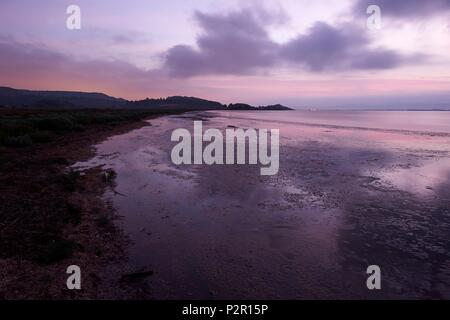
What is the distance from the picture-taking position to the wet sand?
579cm

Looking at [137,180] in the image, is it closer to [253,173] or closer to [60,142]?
[253,173]

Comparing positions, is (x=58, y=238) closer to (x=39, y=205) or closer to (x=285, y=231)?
(x=39, y=205)

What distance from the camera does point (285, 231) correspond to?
8305 mm

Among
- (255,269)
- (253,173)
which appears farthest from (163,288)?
(253,173)

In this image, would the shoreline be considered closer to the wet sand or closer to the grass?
the grass

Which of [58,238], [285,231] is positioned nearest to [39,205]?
[58,238]

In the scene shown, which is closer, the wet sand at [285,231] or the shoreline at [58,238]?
the shoreline at [58,238]

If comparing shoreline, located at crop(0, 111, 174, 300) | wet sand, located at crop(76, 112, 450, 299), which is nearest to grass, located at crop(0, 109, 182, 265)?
shoreline, located at crop(0, 111, 174, 300)

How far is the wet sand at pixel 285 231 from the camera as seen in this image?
5793 millimetres

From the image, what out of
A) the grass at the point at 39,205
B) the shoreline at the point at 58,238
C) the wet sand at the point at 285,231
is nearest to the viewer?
the shoreline at the point at 58,238

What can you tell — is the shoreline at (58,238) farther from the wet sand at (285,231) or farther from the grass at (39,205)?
the wet sand at (285,231)

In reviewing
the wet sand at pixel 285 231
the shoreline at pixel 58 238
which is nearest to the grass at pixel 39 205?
the shoreline at pixel 58 238
